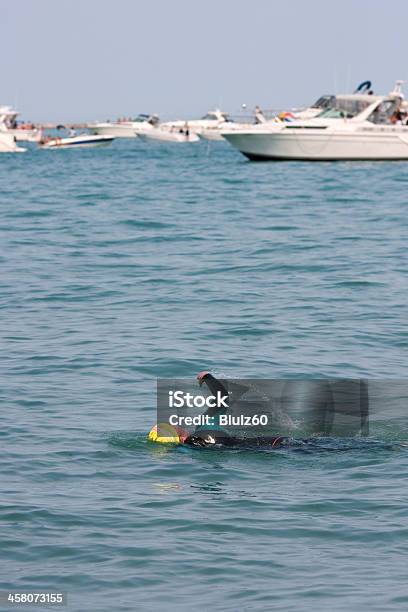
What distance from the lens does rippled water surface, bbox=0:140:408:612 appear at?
980 centimetres

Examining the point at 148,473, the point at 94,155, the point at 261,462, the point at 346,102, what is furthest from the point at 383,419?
the point at 94,155

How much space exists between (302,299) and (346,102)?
44.4 metres

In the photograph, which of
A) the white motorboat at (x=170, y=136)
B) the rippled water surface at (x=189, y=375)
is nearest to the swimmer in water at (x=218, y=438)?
the rippled water surface at (x=189, y=375)

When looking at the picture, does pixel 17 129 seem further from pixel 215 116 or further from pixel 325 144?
pixel 325 144

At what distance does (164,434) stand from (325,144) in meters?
48.9

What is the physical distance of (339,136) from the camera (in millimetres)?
60031

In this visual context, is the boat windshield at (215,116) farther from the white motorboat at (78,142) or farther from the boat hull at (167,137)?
the white motorboat at (78,142)

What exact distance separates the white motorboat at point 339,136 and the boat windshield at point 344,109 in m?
0.05

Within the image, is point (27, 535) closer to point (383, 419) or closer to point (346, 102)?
point (383, 419)

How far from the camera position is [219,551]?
10.2 meters

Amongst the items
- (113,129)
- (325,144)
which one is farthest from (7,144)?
(113,129)

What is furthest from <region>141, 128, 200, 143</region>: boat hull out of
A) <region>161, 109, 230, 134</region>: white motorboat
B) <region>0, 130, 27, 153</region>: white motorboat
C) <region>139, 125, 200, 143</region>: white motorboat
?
<region>0, 130, 27, 153</region>: white motorboat

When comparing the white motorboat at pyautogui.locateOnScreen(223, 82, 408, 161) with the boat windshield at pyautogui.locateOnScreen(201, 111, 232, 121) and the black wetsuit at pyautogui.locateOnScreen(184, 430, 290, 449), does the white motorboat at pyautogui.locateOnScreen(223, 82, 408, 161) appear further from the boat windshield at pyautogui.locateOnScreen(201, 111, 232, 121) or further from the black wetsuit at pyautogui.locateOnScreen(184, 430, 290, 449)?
the boat windshield at pyautogui.locateOnScreen(201, 111, 232, 121)

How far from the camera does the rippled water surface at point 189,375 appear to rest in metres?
9.80
